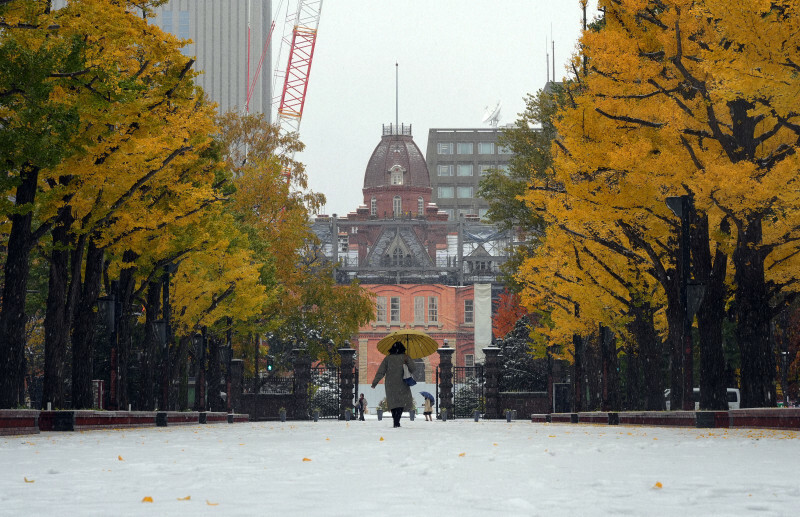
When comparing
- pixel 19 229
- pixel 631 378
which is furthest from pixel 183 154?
pixel 631 378

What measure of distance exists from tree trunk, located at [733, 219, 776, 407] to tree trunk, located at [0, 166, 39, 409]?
12401mm

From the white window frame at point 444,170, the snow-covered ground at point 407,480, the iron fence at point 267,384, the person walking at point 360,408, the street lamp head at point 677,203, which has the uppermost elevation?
the white window frame at point 444,170

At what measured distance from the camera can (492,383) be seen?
49281mm

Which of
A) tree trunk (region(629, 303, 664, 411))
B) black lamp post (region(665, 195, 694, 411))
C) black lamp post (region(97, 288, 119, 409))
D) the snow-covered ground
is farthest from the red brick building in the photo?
the snow-covered ground

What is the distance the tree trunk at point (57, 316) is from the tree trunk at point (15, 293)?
2.20m

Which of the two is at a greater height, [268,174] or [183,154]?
[268,174]

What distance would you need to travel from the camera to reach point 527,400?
1966 inches

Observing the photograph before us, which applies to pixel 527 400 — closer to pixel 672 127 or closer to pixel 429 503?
pixel 672 127

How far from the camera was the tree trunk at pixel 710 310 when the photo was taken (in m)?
19.9

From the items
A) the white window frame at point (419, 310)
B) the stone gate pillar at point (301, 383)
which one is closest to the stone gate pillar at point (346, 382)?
the stone gate pillar at point (301, 383)

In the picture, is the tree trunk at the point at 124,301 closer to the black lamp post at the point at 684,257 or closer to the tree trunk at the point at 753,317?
the black lamp post at the point at 684,257

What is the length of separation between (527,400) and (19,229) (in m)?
34.7

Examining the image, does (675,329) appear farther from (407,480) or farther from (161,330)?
(407,480)

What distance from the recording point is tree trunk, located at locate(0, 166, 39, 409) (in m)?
18.1
